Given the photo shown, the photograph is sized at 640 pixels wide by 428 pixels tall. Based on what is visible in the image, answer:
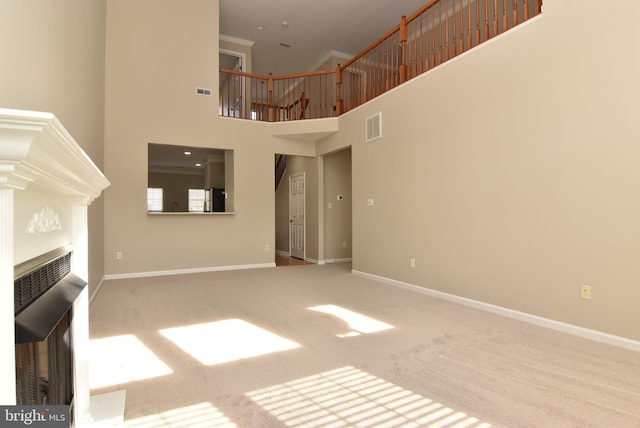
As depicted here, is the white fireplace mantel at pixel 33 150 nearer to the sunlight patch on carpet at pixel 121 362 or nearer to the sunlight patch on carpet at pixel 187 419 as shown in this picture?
the sunlight patch on carpet at pixel 187 419

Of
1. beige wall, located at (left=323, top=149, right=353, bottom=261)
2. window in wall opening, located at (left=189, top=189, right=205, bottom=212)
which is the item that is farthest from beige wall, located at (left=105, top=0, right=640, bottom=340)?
window in wall opening, located at (left=189, top=189, right=205, bottom=212)

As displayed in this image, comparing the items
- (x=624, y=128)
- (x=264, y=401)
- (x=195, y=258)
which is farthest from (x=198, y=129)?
(x=624, y=128)

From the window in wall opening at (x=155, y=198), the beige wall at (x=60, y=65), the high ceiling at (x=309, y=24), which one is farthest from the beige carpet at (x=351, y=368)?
the window in wall opening at (x=155, y=198)

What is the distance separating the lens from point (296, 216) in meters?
8.03

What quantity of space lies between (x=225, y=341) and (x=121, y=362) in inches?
28.5

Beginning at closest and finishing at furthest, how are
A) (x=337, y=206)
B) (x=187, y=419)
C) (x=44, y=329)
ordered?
(x=44, y=329)
(x=187, y=419)
(x=337, y=206)

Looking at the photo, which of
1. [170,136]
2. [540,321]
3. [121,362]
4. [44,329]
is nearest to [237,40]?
[170,136]

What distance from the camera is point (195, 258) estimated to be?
608 centimetres

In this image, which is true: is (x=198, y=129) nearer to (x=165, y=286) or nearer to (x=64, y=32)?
(x=165, y=286)

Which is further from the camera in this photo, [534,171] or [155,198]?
[155,198]

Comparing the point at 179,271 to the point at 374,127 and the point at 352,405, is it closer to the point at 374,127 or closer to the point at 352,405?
the point at 374,127

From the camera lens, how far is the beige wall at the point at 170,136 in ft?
17.9

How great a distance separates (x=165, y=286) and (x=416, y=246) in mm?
3621

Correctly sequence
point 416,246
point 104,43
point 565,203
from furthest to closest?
point 104,43 < point 416,246 < point 565,203
